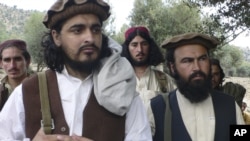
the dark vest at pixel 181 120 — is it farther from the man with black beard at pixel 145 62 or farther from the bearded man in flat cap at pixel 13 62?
the bearded man in flat cap at pixel 13 62

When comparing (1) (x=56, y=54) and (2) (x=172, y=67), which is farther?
(2) (x=172, y=67)

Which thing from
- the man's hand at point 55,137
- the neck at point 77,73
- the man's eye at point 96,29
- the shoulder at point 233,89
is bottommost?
the man's hand at point 55,137

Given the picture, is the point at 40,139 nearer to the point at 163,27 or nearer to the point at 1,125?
the point at 1,125

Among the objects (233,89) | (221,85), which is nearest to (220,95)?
(221,85)

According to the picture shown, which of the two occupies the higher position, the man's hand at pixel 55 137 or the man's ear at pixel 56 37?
the man's ear at pixel 56 37

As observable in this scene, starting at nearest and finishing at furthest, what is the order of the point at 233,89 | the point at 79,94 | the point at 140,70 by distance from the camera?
the point at 79,94 < the point at 140,70 < the point at 233,89

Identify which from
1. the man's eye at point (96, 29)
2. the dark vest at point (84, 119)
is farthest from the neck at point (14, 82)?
the man's eye at point (96, 29)

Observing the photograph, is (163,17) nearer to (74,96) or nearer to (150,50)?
(150,50)

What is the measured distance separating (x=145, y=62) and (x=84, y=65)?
2.20 m

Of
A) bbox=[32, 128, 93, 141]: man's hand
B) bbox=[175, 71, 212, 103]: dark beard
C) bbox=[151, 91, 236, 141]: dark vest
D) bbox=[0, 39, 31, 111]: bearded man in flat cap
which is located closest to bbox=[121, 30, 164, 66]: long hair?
bbox=[0, 39, 31, 111]: bearded man in flat cap

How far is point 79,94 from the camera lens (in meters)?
2.29

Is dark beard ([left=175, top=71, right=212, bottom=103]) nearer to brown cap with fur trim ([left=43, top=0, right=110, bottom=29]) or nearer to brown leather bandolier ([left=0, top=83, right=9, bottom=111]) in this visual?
brown cap with fur trim ([left=43, top=0, right=110, bottom=29])

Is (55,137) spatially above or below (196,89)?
below

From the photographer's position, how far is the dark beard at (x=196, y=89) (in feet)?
9.82
